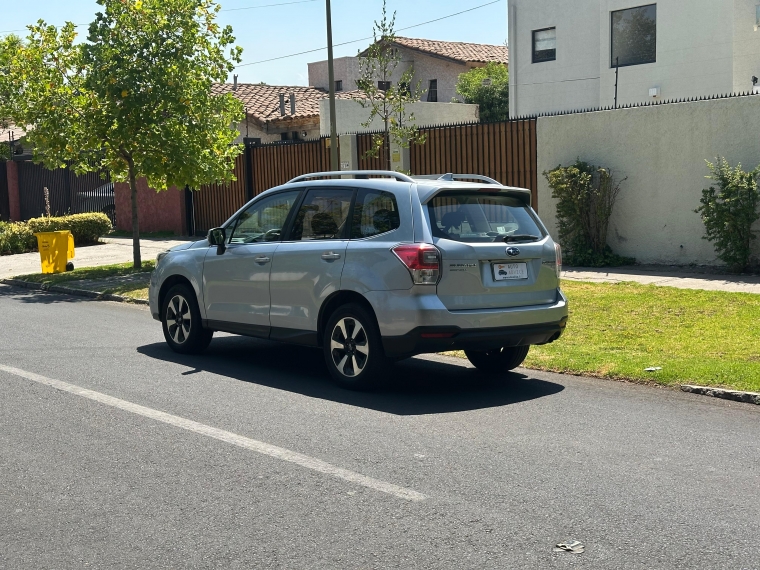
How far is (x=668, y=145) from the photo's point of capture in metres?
15.9

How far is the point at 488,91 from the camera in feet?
149

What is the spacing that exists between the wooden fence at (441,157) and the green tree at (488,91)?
21.6m

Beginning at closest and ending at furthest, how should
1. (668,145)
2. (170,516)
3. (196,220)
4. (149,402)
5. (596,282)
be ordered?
1. (170,516)
2. (149,402)
3. (596,282)
4. (668,145)
5. (196,220)

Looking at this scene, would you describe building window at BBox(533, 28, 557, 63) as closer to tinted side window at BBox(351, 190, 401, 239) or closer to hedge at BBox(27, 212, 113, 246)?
hedge at BBox(27, 212, 113, 246)

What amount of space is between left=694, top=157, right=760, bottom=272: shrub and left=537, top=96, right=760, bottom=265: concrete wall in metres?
0.41

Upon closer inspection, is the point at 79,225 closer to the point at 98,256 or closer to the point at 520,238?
the point at 98,256

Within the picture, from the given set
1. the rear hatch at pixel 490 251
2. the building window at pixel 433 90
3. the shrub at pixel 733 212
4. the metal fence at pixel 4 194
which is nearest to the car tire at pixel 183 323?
the rear hatch at pixel 490 251

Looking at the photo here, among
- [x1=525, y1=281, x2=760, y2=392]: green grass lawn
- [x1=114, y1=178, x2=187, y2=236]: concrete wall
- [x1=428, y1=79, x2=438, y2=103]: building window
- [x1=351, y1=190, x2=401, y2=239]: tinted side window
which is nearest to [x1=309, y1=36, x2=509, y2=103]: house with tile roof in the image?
[x1=428, y1=79, x2=438, y2=103]: building window

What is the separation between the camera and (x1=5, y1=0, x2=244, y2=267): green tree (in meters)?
17.5

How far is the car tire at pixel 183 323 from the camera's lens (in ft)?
32.5

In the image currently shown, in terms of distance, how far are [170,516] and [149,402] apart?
279cm

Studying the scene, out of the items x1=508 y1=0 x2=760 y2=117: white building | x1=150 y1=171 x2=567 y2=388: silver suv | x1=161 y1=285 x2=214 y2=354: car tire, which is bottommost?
x1=161 y1=285 x2=214 y2=354: car tire

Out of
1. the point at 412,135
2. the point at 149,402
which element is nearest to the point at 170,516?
the point at 149,402

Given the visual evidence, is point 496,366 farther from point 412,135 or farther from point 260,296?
point 412,135
